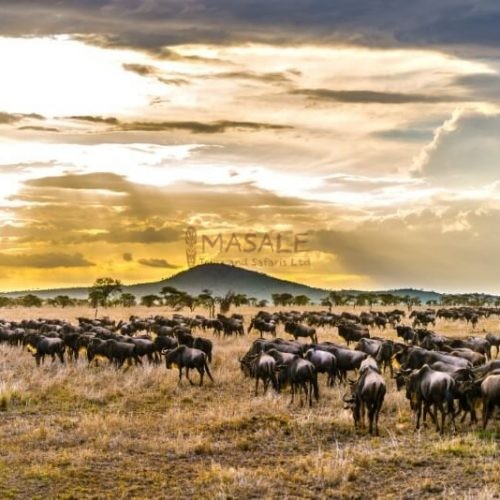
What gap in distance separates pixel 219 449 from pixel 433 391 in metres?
5.82

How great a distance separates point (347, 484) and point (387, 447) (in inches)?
115

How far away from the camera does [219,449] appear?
1608 cm

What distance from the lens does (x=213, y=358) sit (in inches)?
1281

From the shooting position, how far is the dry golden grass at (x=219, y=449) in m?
13.3

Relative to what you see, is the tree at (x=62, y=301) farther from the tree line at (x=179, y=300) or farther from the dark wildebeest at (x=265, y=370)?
the dark wildebeest at (x=265, y=370)

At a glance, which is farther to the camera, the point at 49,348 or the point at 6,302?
the point at 6,302

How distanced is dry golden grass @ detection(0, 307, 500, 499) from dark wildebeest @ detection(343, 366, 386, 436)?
42cm

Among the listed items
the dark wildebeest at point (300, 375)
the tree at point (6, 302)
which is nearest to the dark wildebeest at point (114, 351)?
the dark wildebeest at point (300, 375)

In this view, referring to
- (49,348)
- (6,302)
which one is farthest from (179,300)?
(49,348)

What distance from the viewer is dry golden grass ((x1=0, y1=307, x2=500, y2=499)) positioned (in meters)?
13.3

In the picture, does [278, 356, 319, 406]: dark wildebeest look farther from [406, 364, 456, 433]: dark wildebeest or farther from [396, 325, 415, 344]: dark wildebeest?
[396, 325, 415, 344]: dark wildebeest

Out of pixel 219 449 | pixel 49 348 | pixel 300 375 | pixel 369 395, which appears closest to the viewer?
pixel 219 449

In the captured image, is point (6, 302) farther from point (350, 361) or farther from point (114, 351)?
point (350, 361)

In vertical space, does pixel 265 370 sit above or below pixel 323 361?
below
